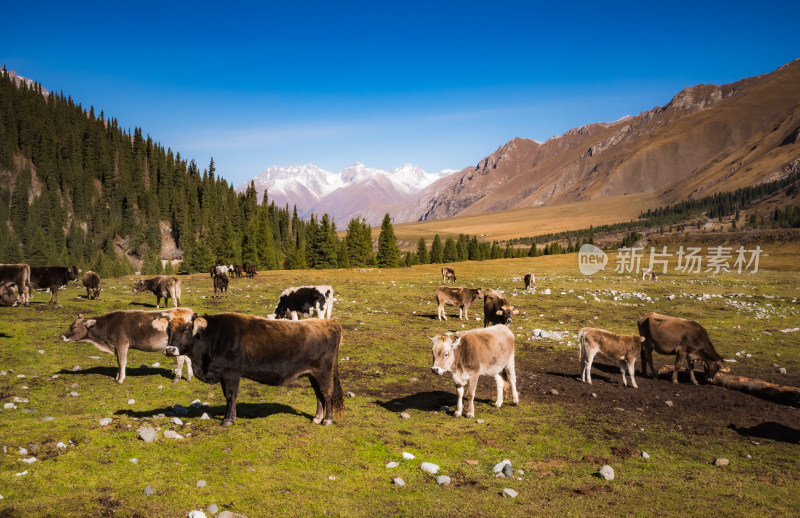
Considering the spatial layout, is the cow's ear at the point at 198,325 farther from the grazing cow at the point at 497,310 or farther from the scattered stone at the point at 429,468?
the grazing cow at the point at 497,310

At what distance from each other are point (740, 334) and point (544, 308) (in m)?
12.0

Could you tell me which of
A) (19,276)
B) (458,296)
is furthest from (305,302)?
(19,276)

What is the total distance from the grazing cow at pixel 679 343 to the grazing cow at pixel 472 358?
7.91 meters

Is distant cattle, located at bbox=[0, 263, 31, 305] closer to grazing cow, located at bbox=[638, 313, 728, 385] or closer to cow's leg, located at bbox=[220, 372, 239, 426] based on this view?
cow's leg, located at bbox=[220, 372, 239, 426]

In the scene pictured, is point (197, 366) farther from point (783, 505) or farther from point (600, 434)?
point (783, 505)

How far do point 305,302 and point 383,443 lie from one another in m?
13.9

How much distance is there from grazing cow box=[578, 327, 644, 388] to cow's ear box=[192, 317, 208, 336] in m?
12.8

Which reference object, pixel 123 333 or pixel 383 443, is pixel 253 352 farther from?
pixel 123 333

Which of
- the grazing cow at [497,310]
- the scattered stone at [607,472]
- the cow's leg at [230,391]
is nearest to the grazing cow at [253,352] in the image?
the cow's leg at [230,391]

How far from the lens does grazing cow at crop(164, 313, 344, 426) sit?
1022cm

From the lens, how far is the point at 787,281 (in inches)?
2104

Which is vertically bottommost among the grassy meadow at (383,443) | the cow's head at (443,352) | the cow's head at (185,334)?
the grassy meadow at (383,443)

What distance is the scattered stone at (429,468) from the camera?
336 inches

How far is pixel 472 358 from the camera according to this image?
1237cm
